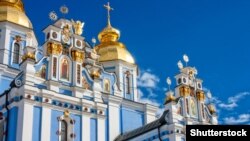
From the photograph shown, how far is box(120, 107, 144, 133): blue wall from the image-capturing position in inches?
846

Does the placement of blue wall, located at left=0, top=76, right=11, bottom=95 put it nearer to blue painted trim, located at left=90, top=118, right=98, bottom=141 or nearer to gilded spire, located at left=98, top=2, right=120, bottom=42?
blue painted trim, located at left=90, top=118, right=98, bottom=141

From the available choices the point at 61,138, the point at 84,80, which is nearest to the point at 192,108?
the point at 84,80

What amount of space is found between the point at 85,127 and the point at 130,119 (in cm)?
413

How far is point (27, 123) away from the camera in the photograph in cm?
1641

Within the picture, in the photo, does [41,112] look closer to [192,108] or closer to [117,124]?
[117,124]

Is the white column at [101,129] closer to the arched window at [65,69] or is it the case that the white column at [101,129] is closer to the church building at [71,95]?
the church building at [71,95]

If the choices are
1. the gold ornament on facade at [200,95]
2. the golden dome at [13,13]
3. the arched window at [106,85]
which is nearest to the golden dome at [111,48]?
the arched window at [106,85]

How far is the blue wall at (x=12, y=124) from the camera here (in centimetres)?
1647

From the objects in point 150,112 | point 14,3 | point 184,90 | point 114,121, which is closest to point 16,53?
point 14,3

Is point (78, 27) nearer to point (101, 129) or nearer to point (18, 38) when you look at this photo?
point (18, 38)

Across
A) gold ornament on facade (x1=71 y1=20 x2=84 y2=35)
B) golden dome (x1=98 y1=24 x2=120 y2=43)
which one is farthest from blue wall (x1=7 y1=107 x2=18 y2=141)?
golden dome (x1=98 y1=24 x2=120 y2=43)

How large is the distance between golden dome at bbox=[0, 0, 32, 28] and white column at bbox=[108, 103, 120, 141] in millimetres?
6147

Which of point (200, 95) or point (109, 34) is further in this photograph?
point (109, 34)

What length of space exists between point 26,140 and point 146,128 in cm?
552
